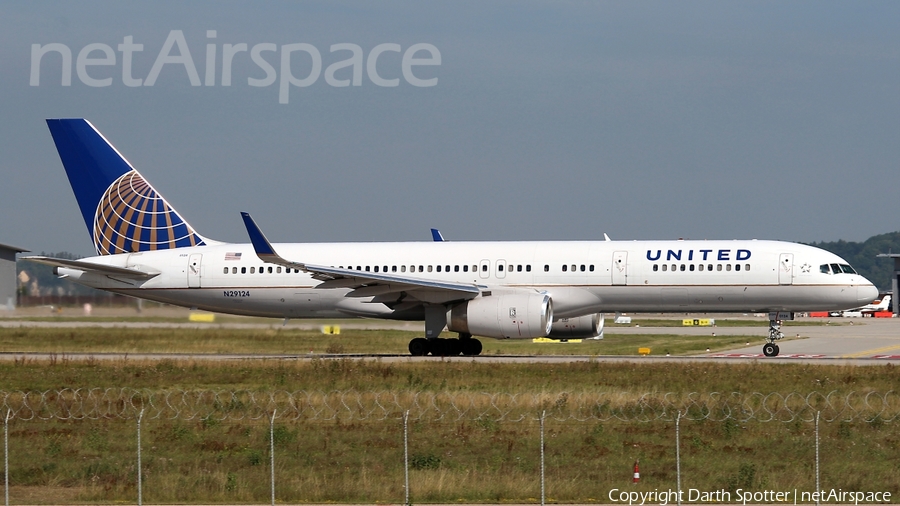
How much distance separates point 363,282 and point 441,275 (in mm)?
3747

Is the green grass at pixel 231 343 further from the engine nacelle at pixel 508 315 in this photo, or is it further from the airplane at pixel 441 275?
the engine nacelle at pixel 508 315

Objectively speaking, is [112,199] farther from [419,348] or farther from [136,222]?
[419,348]

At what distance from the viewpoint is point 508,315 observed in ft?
118

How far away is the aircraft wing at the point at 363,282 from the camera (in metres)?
34.8

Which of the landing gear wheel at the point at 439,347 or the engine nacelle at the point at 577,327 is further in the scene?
the engine nacelle at the point at 577,327

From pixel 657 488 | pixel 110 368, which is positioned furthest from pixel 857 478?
pixel 110 368

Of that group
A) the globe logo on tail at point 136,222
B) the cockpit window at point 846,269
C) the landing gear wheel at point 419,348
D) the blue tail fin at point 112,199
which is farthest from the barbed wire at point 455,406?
the blue tail fin at point 112,199

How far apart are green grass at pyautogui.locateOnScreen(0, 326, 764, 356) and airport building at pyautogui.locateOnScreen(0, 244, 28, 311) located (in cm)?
147

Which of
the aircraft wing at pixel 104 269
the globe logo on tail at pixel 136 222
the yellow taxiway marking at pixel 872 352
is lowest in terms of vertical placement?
the yellow taxiway marking at pixel 872 352

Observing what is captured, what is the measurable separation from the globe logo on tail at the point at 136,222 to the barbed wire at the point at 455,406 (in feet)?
51.1

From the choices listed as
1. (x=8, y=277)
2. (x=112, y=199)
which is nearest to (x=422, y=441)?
(x=112, y=199)

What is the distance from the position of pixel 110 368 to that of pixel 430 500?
20008 mm

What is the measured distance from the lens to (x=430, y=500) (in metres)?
16.4

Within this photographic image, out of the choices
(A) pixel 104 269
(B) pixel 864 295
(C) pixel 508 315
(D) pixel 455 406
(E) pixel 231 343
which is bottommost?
(D) pixel 455 406
